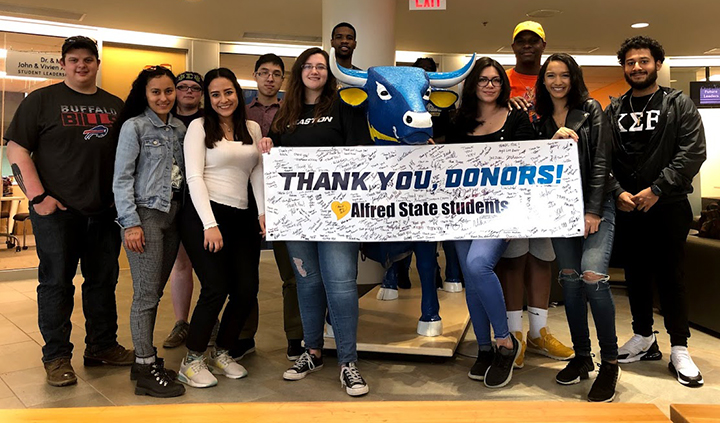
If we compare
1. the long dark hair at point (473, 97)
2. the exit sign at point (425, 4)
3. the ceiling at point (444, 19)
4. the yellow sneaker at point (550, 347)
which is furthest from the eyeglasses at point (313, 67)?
the ceiling at point (444, 19)

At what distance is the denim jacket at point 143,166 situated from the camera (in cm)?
301

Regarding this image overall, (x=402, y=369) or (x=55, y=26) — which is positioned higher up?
(x=55, y=26)

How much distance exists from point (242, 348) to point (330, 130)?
1.55 m

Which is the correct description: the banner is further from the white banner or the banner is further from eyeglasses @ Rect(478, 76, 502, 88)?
the white banner

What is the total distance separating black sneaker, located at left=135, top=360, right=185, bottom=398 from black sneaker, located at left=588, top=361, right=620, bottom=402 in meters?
2.11

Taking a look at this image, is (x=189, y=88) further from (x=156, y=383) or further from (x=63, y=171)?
(x=156, y=383)

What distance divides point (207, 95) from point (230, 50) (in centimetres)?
574

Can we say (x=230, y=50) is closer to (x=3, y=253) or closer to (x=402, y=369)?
(x=3, y=253)

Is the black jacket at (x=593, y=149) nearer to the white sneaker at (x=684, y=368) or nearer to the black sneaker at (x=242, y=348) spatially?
the white sneaker at (x=684, y=368)

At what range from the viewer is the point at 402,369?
3.51 m

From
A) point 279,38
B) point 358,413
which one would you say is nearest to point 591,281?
point 358,413

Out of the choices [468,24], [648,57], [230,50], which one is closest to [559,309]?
[648,57]

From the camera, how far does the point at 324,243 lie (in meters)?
3.07

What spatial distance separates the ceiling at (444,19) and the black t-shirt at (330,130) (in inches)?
108
